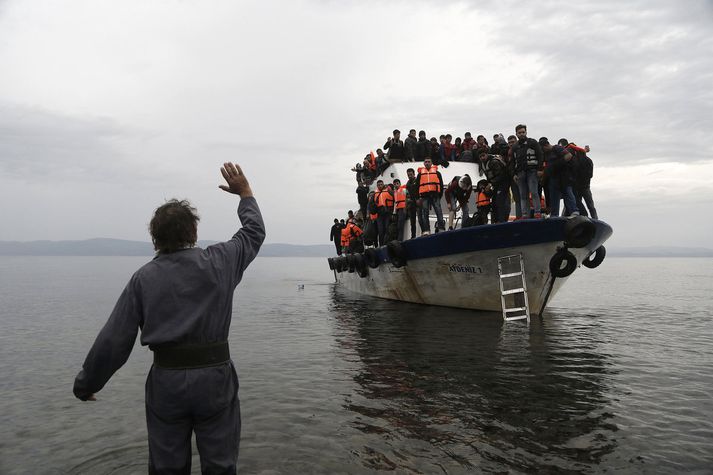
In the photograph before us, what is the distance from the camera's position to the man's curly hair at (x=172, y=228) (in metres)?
2.52

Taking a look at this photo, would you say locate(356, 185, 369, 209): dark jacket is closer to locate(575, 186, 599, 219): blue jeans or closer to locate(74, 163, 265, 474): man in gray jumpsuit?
locate(575, 186, 599, 219): blue jeans

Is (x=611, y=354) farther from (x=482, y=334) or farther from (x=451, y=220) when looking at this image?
(x=451, y=220)

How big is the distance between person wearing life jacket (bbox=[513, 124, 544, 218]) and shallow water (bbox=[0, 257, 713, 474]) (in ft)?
10.3

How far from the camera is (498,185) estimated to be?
456 inches

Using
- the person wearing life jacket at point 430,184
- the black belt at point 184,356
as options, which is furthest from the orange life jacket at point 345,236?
the black belt at point 184,356

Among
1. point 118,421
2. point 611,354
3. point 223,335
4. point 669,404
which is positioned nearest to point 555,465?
point 669,404

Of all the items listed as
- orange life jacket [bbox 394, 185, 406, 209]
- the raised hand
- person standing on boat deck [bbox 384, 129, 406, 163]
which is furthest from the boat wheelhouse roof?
the raised hand

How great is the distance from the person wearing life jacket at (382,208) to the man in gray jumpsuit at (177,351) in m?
13.0

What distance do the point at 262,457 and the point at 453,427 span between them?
1.93 meters

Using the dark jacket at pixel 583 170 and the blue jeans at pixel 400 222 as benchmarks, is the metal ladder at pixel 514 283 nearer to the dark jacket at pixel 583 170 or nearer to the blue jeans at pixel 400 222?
the dark jacket at pixel 583 170

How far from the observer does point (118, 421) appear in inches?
212

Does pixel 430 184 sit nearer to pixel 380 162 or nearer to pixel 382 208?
pixel 382 208

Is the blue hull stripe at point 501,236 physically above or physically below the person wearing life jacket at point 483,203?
below

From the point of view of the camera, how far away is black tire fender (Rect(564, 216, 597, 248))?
987 cm
